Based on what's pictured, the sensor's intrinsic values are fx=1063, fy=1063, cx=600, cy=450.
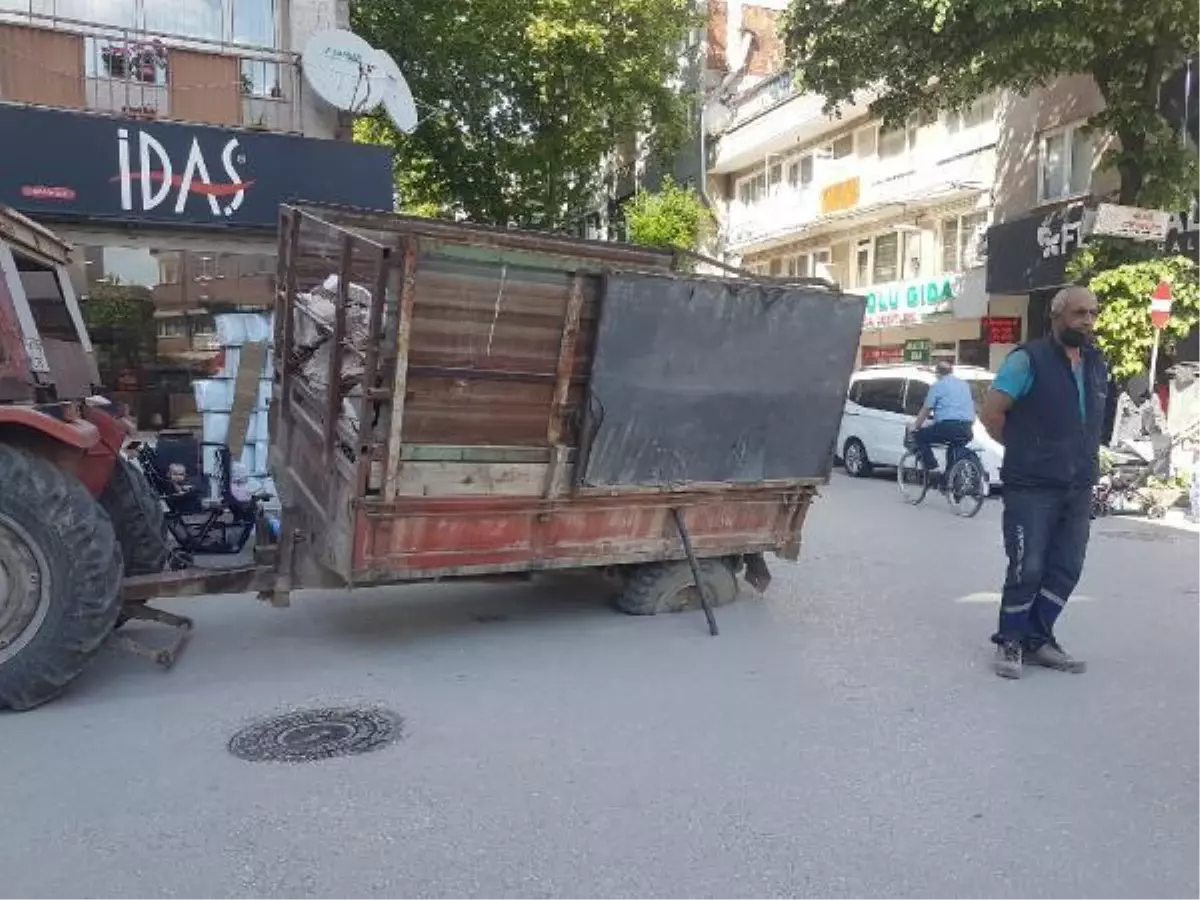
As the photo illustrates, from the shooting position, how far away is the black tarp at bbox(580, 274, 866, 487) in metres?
5.80

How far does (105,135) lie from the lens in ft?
33.2

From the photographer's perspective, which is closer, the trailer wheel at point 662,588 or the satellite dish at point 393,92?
the trailer wheel at point 662,588

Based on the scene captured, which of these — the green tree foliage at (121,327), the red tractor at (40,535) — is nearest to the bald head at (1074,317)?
the red tractor at (40,535)

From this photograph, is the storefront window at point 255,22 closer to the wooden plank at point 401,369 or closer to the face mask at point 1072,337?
the wooden plank at point 401,369

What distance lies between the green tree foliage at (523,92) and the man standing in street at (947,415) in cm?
1210

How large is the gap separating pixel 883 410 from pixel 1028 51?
534 centimetres

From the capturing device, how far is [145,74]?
A: 10.9m

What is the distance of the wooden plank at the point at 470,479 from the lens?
5.38 m

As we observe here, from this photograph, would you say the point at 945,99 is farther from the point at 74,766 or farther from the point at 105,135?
the point at 74,766

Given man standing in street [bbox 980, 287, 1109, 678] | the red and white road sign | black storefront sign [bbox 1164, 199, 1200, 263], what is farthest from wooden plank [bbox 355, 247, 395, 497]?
black storefront sign [bbox 1164, 199, 1200, 263]

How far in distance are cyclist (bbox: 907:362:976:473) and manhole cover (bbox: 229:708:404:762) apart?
29.6 ft

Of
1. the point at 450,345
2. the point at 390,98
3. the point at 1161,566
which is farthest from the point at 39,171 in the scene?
the point at 1161,566

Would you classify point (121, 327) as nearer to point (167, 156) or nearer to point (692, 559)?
point (167, 156)

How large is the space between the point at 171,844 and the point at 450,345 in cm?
267
